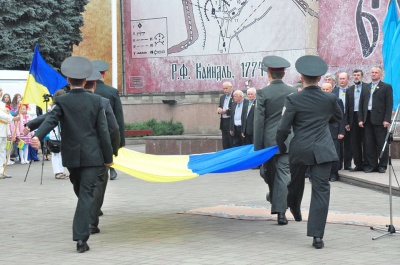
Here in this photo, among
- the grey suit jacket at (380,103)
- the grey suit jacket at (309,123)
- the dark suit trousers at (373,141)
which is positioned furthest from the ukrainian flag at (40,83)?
the grey suit jacket at (309,123)

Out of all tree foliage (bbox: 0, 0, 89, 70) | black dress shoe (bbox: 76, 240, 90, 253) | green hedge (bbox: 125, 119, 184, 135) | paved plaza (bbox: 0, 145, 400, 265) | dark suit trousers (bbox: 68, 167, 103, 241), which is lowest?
green hedge (bbox: 125, 119, 184, 135)

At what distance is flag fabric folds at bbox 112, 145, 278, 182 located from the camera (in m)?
11.2

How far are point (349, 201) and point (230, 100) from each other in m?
7.71

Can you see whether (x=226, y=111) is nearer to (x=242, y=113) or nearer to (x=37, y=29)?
(x=242, y=113)

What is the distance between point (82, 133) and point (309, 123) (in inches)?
97.2

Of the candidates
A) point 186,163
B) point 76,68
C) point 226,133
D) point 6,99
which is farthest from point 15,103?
point 76,68

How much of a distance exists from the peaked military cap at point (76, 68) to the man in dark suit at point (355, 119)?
28.2 feet

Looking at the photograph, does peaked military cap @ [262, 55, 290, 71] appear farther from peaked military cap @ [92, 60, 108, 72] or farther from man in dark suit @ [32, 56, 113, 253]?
man in dark suit @ [32, 56, 113, 253]

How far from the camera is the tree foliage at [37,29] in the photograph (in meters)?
30.1

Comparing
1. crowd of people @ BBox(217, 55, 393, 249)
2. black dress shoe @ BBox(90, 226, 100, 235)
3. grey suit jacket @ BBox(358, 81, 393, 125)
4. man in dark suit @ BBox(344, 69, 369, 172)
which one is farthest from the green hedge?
black dress shoe @ BBox(90, 226, 100, 235)

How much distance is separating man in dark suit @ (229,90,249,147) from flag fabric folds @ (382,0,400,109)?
8.41m

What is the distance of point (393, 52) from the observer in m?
11.7

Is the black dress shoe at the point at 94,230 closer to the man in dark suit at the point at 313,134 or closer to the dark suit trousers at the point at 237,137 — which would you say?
the man in dark suit at the point at 313,134

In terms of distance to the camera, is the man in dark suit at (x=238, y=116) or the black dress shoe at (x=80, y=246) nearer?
the black dress shoe at (x=80, y=246)
